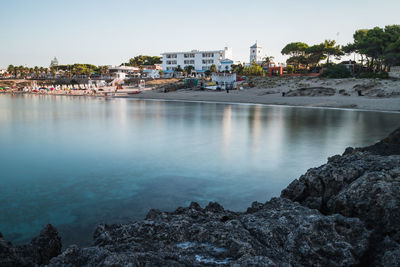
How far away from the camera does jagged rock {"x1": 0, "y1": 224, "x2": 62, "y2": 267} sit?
4238 mm

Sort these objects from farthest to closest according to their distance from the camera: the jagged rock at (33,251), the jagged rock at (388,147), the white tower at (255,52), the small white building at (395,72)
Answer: the white tower at (255,52), the small white building at (395,72), the jagged rock at (388,147), the jagged rock at (33,251)

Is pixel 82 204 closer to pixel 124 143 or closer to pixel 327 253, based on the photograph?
pixel 327 253

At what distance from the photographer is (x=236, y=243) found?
389 centimetres

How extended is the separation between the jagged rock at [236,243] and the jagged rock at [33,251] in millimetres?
945

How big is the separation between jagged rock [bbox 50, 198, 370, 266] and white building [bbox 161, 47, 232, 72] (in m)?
87.4

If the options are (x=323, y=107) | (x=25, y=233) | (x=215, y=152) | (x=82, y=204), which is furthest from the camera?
(x=323, y=107)

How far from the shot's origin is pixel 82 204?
868 centimetres

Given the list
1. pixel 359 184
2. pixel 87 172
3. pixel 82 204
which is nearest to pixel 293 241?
pixel 359 184

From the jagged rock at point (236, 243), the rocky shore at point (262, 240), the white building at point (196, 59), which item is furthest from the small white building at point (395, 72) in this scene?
the white building at point (196, 59)

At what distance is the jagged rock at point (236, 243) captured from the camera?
3.60 m

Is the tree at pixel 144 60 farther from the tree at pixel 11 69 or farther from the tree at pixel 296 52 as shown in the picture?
the tree at pixel 296 52

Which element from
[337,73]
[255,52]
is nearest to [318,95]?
[337,73]

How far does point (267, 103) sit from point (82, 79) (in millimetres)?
80197

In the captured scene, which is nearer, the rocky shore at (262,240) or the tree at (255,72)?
the rocky shore at (262,240)
